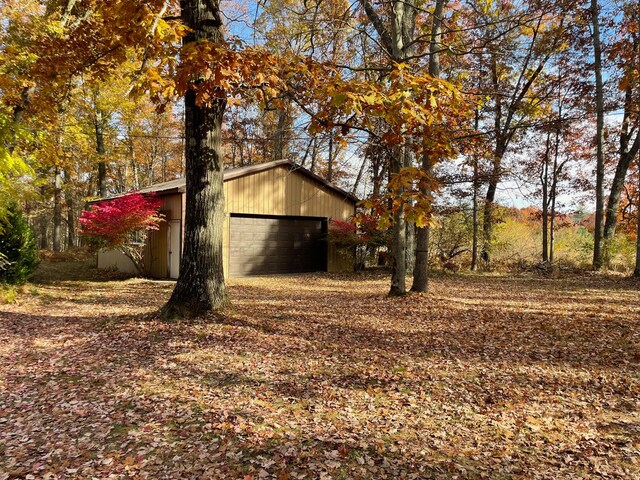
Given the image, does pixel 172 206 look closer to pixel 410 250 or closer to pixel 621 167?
pixel 410 250

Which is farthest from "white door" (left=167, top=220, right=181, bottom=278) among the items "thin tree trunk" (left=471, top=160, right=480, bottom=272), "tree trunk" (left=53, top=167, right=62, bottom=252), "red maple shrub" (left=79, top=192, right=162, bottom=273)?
"thin tree trunk" (left=471, top=160, right=480, bottom=272)

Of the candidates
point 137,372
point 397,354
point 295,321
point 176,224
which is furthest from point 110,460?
point 176,224

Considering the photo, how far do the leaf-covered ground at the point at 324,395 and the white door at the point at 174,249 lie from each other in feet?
19.6

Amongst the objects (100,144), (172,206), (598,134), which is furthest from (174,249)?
(598,134)

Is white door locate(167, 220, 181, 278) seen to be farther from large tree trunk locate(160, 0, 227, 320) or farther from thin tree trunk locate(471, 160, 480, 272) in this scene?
thin tree trunk locate(471, 160, 480, 272)

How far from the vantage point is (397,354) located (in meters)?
5.15

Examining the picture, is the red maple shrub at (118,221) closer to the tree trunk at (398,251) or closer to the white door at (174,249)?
the white door at (174,249)

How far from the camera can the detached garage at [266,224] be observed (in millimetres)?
13766

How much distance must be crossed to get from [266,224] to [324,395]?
11.6 metres

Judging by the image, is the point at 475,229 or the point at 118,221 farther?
the point at 475,229

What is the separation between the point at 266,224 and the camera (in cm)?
1519

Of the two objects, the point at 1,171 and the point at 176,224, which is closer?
the point at 1,171

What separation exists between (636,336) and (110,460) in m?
6.47

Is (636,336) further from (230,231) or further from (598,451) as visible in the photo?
(230,231)
